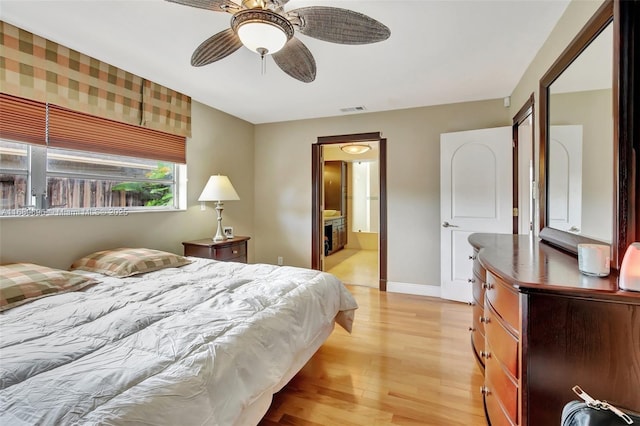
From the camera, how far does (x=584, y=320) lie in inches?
40.2

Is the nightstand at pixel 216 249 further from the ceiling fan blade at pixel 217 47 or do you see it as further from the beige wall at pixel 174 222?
the ceiling fan blade at pixel 217 47

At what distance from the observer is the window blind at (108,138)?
2.36m

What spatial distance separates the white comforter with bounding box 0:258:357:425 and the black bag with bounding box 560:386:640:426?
3.48 feet

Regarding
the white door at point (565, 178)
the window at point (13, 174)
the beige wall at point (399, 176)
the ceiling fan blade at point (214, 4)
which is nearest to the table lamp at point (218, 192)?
the beige wall at point (399, 176)

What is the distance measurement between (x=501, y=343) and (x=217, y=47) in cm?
228

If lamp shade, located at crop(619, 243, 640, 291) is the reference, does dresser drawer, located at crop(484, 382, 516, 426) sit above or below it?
below

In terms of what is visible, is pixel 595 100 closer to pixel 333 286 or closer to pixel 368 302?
pixel 333 286

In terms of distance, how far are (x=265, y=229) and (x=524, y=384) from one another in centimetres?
399

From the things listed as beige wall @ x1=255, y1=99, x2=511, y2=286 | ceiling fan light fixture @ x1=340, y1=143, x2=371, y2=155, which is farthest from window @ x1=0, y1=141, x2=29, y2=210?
ceiling fan light fixture @ x1=340, y1=143, x2=371, y2=155

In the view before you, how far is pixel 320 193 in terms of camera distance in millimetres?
4410

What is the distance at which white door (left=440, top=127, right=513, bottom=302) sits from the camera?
328 centimetres

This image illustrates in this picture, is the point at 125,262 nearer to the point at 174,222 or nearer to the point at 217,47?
the point at 174,222

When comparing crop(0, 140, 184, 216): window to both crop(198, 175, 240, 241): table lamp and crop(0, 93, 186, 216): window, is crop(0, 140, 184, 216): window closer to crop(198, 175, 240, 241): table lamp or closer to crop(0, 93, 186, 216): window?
crop(0, 93, 186, 216): window

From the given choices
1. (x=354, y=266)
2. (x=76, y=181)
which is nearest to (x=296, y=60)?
(x=76, y=181)
